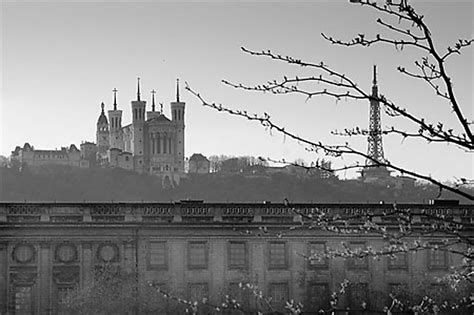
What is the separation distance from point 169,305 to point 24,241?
5598 millimetres

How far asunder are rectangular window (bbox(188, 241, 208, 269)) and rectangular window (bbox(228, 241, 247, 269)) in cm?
91

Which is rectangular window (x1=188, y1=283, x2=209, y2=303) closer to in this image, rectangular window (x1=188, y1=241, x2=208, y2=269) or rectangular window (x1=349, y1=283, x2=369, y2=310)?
rectangular window (x1=188, y1=241, x2=208, y2=269)

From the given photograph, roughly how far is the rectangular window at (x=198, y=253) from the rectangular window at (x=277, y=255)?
7.80ft

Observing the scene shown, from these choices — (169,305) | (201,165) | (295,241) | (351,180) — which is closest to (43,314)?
(169,305)

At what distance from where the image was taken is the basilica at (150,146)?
158 meters

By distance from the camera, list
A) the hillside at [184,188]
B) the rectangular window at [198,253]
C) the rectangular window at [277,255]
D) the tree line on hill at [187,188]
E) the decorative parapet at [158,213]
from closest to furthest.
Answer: the decorative parapet at [158,213]
the rectangular window at [198,253]
the rectangular window at [277,255]
the tree line on hill at [187,188]
the hillside at [184,188]

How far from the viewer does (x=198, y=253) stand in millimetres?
32844

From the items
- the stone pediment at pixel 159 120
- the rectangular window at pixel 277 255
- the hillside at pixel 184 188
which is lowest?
the rectangular window at pixel 277 255

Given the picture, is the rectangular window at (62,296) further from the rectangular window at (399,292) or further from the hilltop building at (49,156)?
the hilltop building at (49,156)

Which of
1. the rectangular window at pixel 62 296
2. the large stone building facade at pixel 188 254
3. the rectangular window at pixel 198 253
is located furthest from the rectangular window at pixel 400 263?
the rectangular window at pixel 62 296

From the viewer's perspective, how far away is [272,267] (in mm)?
33094

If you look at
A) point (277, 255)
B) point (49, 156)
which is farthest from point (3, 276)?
point (49, 156)

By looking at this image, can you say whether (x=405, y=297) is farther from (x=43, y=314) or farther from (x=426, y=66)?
(x=426, y=66)

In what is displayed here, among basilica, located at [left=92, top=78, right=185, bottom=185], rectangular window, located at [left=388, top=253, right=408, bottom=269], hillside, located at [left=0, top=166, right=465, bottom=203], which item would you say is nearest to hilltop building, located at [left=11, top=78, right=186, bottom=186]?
basilica, located at [left=92, top=78, right=185, bottom=185]
